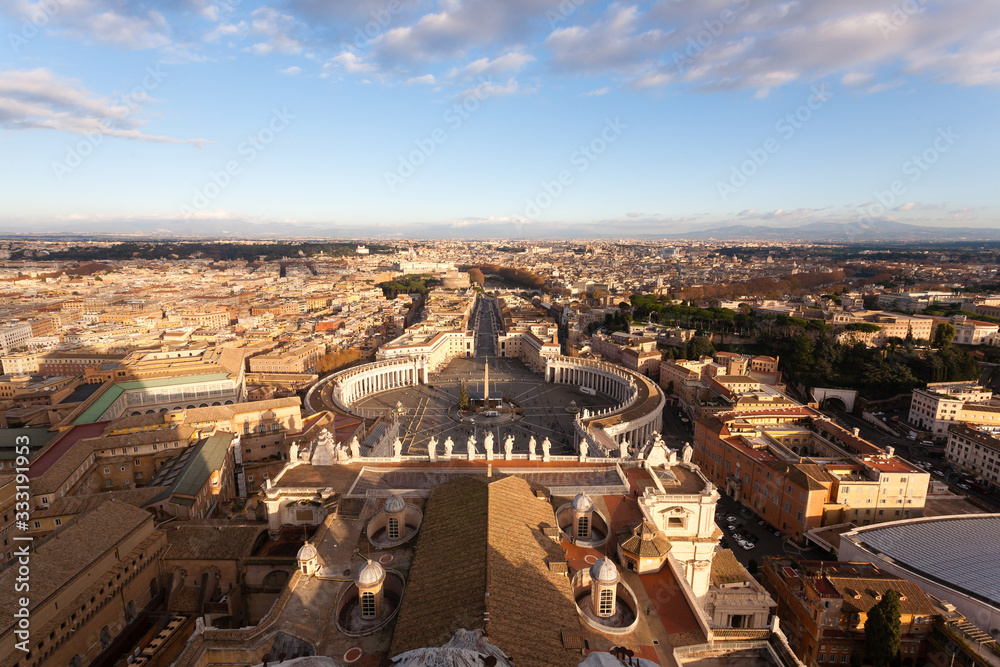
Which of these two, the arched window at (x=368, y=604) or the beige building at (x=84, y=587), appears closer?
the arched window at (x=368, y=604)

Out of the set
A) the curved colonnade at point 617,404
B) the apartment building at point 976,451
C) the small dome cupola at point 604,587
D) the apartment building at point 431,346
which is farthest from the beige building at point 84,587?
the apartment building at point 976,451

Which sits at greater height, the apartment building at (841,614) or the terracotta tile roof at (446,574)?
the terracotta tile roof at (446,574)

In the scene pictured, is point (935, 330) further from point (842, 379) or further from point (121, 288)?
point (121, 288)

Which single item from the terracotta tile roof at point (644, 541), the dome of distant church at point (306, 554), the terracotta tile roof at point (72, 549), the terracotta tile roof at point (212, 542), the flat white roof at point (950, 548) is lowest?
the flat white roof at point (950, 548)

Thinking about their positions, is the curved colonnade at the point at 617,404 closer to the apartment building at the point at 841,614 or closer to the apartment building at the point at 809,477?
the apartment building at the point at 809,477

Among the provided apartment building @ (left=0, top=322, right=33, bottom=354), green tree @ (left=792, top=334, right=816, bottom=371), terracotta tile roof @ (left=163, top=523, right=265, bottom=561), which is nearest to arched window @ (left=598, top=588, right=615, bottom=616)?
terracotta tile roof @ (left=163, top=523, right=265, bottom=561)

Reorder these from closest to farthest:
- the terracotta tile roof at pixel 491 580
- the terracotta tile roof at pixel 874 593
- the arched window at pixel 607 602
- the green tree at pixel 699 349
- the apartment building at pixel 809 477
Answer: the terracotta tile roof at pixel 491 580, the arched window at pixel 607 602, the terracotta tile roof at pixel 874 593, the apartment building at pixel 809 477, the green tree at pixel 699 349

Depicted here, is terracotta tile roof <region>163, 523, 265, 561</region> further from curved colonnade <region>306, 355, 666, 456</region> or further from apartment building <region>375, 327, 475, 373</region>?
apartment building <region>375, 327, 475, 373</region>
